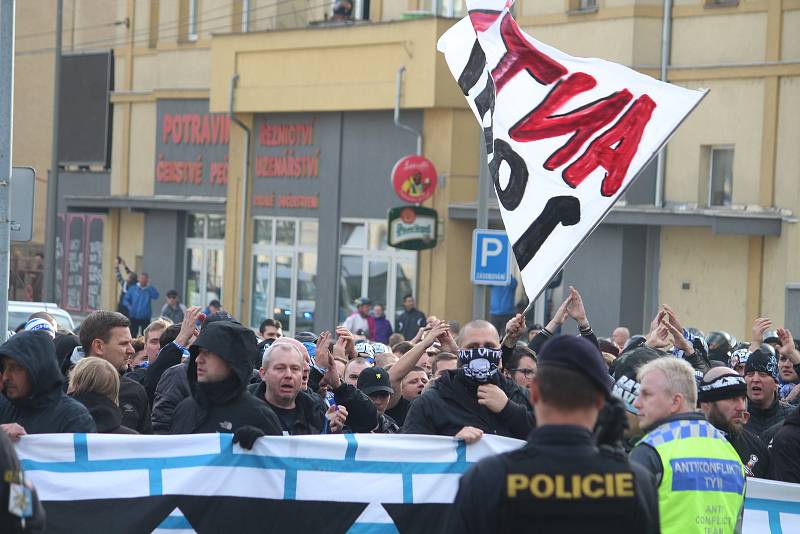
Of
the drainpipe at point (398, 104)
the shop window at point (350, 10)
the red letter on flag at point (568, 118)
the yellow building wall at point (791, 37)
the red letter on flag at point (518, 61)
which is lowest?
the red letter on flag at point (568, 118)

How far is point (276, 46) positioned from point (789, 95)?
41.0 feet

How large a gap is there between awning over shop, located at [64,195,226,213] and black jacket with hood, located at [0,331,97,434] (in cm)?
2738

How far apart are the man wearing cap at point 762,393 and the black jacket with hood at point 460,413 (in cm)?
270

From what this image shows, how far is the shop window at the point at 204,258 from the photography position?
35.1 meters

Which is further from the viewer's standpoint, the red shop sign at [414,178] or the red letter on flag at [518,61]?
the red shop sign at [414,178]

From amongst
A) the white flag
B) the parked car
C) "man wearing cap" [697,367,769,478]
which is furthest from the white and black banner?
the parked car

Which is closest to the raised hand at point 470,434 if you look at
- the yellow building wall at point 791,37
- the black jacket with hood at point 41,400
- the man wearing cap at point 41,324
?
the black jacket with hood at point 41,400

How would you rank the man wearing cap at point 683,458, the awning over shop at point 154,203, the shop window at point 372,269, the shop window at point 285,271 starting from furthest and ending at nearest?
the awning over shop at point 154,203 < the shop window at point 285,271 < the shop window at point 372,269 < the man wearing cap at point 683,458

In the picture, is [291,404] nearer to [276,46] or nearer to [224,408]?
[224,408]

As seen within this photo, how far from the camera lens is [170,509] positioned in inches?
280

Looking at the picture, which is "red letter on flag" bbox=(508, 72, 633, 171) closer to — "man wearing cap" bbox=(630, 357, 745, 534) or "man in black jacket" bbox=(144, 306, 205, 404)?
"man in black jacket" bbox=(144, 306, 205, 404)

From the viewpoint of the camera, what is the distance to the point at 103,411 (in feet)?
24.7

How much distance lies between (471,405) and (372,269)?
2311cm

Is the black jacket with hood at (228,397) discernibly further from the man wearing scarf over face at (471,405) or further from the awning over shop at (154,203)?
the awning over shop at (154,203)
